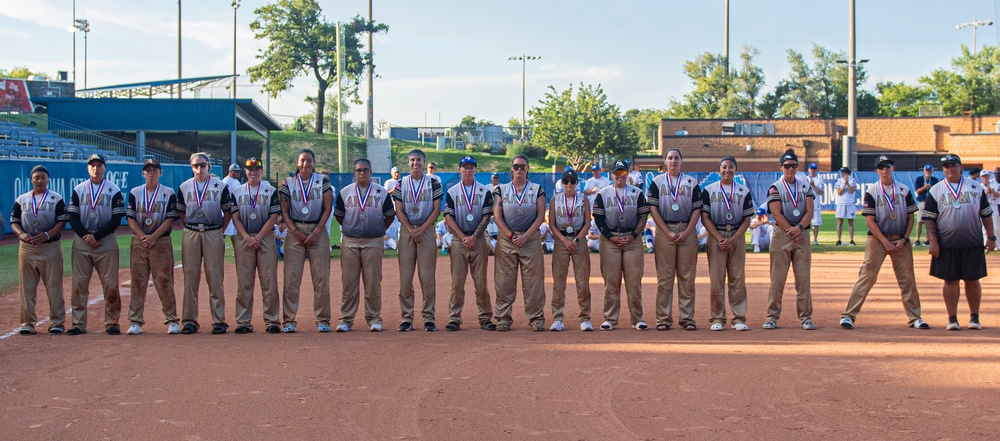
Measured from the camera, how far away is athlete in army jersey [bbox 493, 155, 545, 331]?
10.1m

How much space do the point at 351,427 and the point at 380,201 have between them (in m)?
4.47

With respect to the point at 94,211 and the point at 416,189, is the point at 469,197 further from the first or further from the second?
the point at 94,211

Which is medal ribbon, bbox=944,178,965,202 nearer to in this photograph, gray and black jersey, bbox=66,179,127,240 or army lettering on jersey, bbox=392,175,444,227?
army lettering on jersey, bbox=392,175,444,227

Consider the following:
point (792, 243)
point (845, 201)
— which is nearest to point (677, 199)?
point (792, 243)

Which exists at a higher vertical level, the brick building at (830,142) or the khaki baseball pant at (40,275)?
the brick building at (830,142)

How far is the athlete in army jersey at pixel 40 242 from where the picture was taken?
9.99 meters

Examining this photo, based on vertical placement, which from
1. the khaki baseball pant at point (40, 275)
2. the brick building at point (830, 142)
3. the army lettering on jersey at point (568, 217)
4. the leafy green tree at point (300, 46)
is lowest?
the khaki baseball pant at point (40, 275)

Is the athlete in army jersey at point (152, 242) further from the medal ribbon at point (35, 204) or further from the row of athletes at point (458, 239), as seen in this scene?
the medal ribbon at point (35, 204)

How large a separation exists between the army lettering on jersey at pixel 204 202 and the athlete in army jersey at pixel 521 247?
310 cm

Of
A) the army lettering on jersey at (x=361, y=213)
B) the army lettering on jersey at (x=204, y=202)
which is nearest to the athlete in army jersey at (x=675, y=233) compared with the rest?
the army lettering on jersey at (x=361, y=213)

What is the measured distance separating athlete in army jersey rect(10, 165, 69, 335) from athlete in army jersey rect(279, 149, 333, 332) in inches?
98.5

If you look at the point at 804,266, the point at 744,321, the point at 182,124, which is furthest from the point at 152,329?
the point at 182,124

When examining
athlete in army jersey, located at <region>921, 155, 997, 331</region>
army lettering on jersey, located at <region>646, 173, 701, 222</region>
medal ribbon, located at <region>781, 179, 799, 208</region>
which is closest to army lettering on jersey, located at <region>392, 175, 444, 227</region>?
army lettering on jersey, located at <region>646, 173, 701, 222</region>

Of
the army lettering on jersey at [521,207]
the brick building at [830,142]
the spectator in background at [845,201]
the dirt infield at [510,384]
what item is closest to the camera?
the dirt infield at [510,384]
